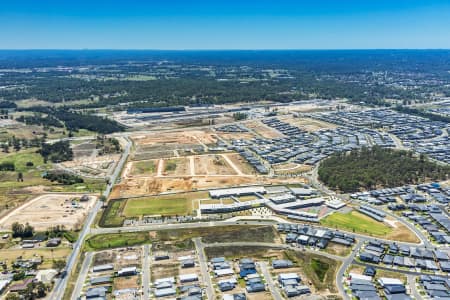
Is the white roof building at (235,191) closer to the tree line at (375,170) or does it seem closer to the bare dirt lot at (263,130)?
the tree line at (375,170)

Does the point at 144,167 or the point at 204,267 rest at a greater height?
the point at 144,167

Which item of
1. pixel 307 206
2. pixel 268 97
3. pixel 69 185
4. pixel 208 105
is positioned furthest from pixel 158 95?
pixel 307 206

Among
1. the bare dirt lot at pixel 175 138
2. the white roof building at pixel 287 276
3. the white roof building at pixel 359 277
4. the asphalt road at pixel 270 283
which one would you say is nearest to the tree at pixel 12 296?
the asphalt road at pixel 270 283

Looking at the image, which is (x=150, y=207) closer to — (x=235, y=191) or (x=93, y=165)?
(x=235, y=191)

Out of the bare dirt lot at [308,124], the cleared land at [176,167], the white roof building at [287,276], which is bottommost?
the white roof building at [287,276]

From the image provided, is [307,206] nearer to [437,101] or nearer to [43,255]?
[43,255]

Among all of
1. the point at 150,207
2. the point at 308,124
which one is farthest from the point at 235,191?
the point at 308,124
